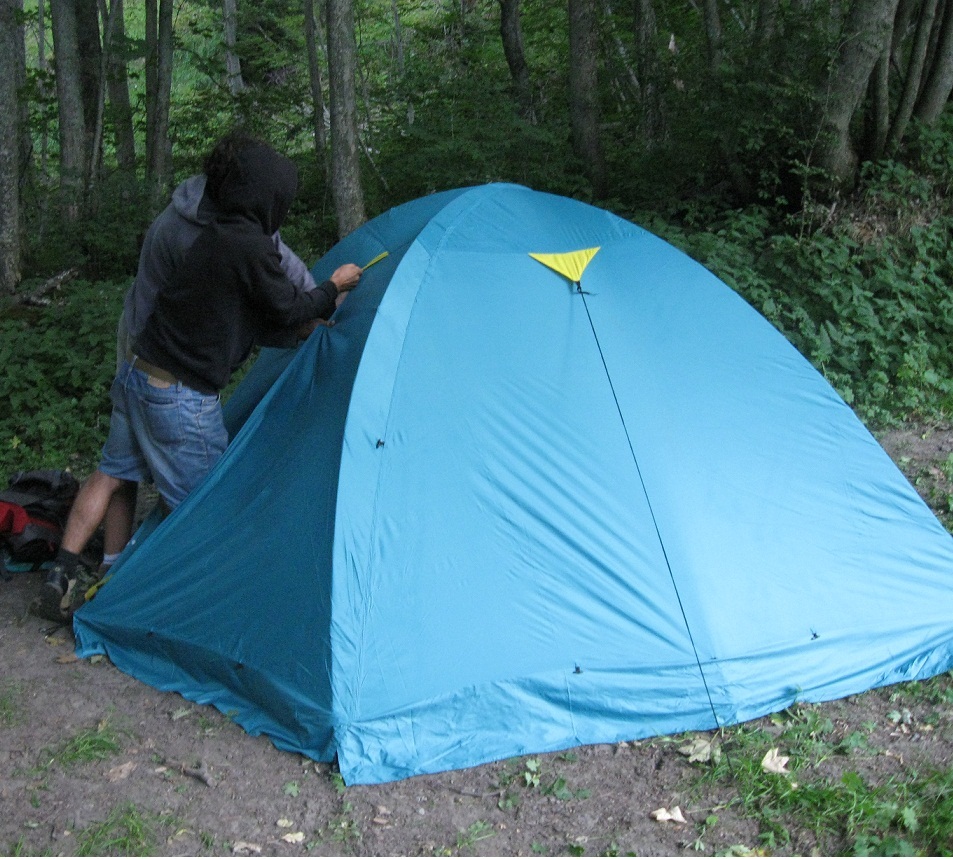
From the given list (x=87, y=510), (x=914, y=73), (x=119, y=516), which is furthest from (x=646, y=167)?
(x=87, y=510)

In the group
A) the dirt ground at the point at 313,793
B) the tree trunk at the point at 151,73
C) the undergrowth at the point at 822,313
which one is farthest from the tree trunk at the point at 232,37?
the dirt ground at the point at 313,793

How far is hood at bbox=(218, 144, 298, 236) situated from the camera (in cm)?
354

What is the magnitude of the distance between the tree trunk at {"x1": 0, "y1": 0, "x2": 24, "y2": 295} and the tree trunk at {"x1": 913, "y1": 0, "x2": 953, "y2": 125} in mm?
7288

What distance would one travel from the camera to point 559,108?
10.7 meters

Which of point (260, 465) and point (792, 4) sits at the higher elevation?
point (792, 4)

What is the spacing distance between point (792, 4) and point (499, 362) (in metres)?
5.63

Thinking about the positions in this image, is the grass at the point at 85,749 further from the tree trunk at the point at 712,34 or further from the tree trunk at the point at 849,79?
the tree trunk at the point at 712,34

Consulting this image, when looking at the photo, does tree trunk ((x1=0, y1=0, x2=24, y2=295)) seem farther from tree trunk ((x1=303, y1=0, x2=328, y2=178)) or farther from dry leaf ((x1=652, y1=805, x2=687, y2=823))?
dry leaf ((x1=652, y1=805, x2=687, y2=823))

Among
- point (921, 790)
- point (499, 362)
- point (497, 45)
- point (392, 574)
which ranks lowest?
point (921, 790)

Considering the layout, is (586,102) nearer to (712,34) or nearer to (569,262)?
(712,34)

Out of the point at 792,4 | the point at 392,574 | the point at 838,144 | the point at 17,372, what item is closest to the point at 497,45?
the point at 792,4

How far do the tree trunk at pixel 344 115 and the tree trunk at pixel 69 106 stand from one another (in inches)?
166

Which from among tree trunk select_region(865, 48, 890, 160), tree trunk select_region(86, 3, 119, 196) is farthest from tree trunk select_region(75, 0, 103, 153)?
tree trunk select_region(865, 48, 890, 160)

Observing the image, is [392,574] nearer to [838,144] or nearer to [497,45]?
[838,144]
